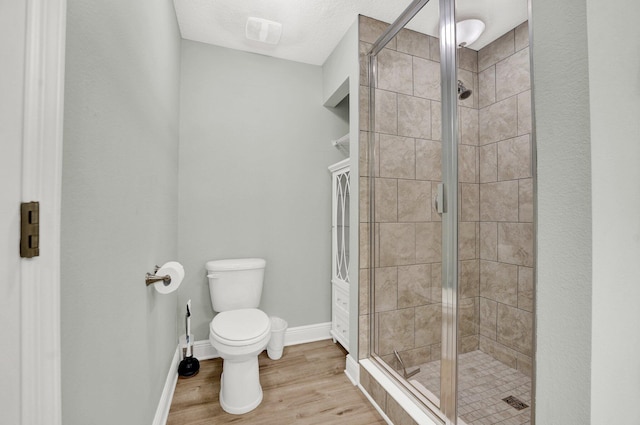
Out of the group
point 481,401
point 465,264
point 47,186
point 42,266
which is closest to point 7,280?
point 42,266

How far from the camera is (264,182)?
2332mm

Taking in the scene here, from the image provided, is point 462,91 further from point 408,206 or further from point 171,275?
point 171,275

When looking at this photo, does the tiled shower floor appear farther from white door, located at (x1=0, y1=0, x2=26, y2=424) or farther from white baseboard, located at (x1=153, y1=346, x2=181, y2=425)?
white door, located at (x1=0, y1=0, x2=26, y2=424)

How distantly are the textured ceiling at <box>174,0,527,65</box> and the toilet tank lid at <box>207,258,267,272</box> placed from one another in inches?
68.1

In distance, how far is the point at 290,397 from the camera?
5.60ft

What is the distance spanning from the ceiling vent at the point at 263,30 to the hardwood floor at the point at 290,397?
8.05 feet

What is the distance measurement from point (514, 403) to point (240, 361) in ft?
4.76

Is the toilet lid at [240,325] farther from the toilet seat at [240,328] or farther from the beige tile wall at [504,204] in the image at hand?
the beige tile wall at [504,204]

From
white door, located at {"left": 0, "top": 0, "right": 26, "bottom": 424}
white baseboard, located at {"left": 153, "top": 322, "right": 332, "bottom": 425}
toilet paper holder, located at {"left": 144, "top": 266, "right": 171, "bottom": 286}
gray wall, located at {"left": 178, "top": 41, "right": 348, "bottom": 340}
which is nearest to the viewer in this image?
white door, located at {"left": 0, "top": 0, "right": 26, "bottom": 424}

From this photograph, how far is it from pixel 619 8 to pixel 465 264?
3.44 feet

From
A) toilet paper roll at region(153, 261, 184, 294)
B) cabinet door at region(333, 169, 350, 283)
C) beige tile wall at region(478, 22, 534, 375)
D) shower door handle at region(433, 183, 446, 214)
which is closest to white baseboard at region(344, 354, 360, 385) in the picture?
cabinet door at region(333, 169, 350, 283)

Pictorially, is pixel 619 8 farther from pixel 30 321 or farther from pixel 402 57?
pixel 30 321

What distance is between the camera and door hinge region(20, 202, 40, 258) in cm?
47

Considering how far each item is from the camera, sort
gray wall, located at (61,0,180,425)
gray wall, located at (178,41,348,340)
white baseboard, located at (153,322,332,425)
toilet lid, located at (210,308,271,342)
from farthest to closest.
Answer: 1. gray wall, located at (178,41,348,340)
2. toilet lid, located at (210,308,271,342)
3. white baseboard, located at (153,322,332,425)
4. gray wall, located at (61,0,180,425)
